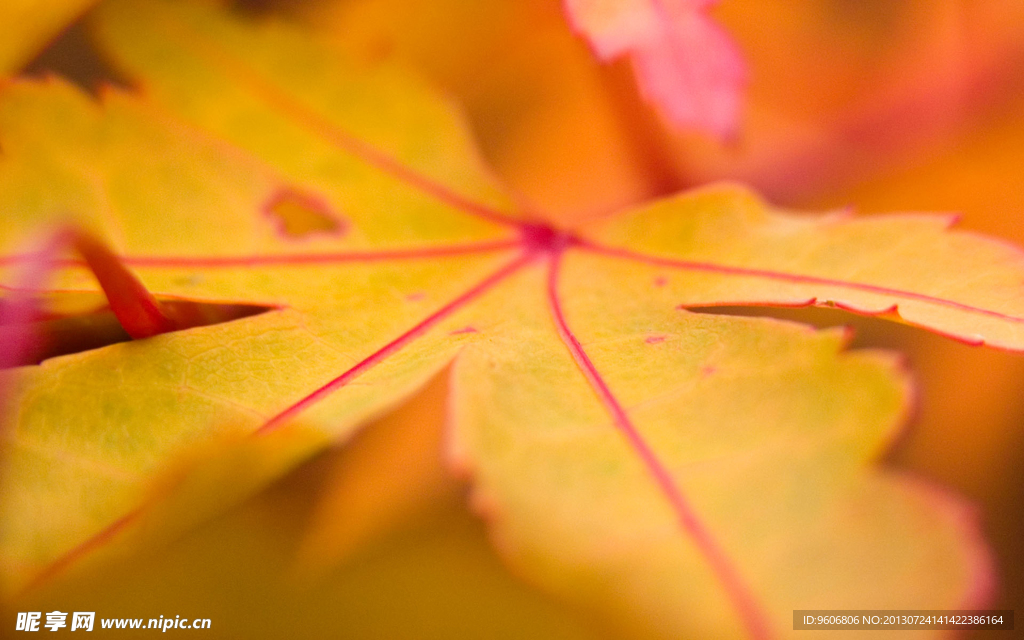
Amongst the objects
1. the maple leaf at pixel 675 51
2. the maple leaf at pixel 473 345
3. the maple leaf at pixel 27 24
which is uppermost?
the maple leaf at pixel 27 24

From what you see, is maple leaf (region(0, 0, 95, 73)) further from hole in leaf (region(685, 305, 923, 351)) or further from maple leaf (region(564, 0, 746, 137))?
hole in leaf (region(685, 305, 923, 351))

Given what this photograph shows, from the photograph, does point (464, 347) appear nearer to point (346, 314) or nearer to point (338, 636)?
point (346, 314)

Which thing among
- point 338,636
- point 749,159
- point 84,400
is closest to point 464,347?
point 84,400

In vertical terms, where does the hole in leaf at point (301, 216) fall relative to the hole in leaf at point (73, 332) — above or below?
above

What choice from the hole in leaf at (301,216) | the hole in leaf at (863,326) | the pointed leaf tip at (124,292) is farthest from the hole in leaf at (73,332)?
the hole in leaf at (863,326)

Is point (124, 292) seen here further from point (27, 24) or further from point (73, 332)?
point (27, 24)

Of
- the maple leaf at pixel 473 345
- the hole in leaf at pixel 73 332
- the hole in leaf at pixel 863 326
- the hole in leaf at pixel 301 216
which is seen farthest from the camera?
the hole in leaf at pixel 863 326

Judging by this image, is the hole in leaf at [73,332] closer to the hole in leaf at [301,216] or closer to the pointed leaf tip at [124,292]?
the pointed leaf tip at [124,292]
